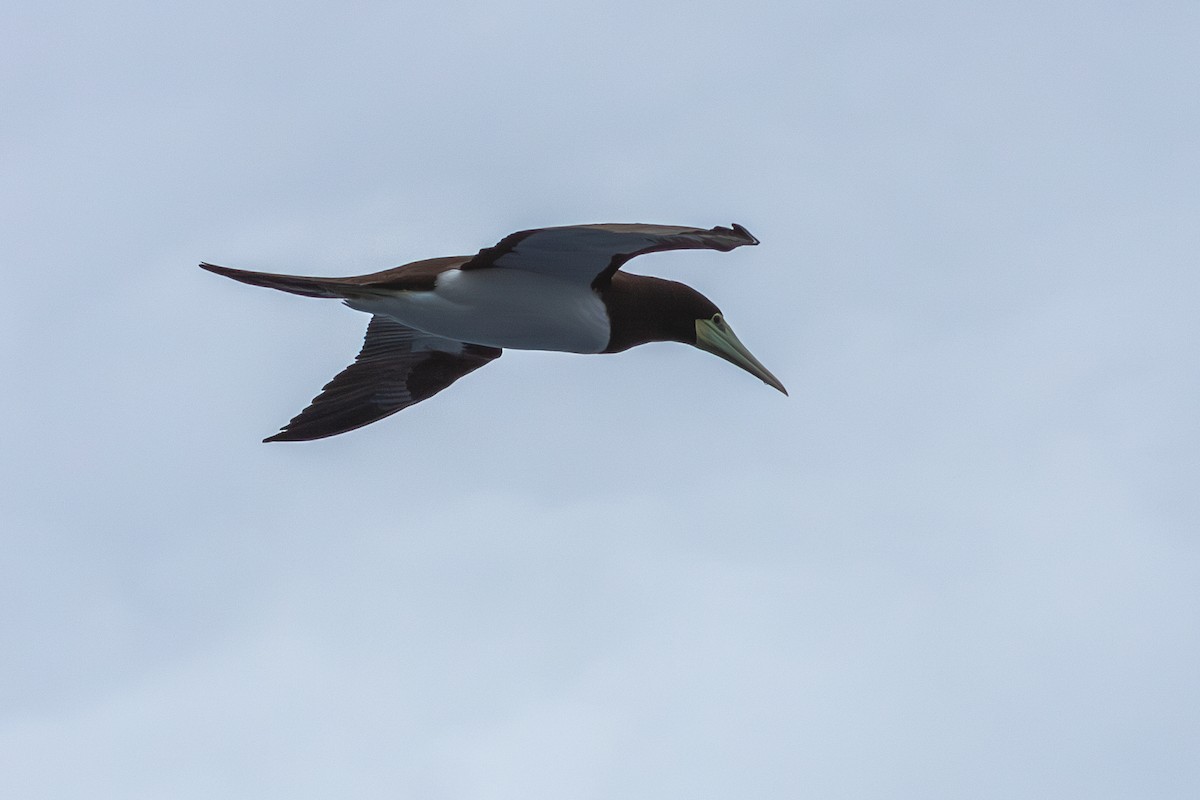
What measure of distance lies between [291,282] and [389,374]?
2.40 meters

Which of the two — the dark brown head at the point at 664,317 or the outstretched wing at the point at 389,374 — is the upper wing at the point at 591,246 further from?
the outstretched wing at the point at 389,374

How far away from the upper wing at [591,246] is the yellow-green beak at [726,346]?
41.2 inches

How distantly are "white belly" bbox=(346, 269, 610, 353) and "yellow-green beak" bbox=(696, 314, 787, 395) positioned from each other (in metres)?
0.82

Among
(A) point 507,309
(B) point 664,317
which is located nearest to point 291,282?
(A) point 507,309

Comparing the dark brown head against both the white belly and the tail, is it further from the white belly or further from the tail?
the tail

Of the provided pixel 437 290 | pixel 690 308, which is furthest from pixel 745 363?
pixel 437 290

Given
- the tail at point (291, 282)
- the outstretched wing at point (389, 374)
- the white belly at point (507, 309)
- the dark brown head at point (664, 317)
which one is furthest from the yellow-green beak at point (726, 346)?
the tail at point (291, 282)

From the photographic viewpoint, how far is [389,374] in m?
13.1

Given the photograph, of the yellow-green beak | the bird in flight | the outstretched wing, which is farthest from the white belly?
the outstretched wing

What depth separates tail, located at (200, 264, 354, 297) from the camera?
35.3 feet

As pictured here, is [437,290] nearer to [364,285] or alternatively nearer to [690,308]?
[364,285]

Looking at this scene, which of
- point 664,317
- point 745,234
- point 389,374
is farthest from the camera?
point 389,374

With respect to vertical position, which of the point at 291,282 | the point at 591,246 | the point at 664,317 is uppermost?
the point at 664,317

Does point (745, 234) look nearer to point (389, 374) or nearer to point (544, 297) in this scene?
point (544, 297)
